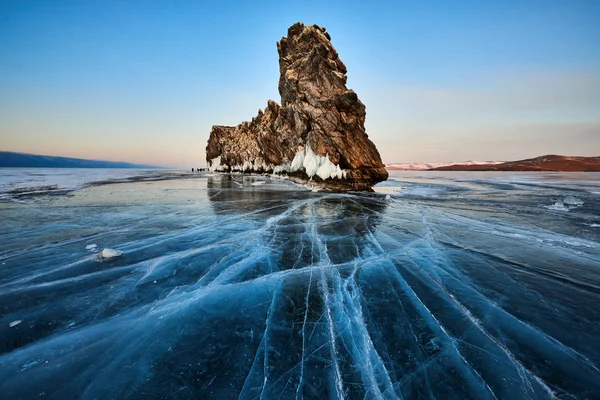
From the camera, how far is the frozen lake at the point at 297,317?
3.18 meters

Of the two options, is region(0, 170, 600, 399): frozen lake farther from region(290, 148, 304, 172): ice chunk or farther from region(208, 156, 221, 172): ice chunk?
region(208, 156, 221, 172): ice chunk

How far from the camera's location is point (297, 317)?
464 cm

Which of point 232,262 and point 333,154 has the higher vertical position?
point 333,154

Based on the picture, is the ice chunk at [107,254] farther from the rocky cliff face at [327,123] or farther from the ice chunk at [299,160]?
the ice chunk at [299,160]

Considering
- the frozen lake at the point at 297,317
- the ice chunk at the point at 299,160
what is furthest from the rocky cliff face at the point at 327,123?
the frozen lake at the point at 297,317

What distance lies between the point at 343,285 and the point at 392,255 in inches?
117

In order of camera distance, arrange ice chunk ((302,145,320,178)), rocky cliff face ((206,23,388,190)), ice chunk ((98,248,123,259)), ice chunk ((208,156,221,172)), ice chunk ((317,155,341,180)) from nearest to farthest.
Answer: ice chunk ((98,248,123,259)), rocky cliff face ((206,23,388,190)), ice chunk ((317,155,341,180)), ice chunk ((302,145,320,178)), ice chunk ((208,156,221,172))

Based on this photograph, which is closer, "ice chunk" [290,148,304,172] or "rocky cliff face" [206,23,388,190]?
"rocky cliff face" [206,23,388,190]

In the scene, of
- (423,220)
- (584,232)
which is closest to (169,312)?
(423,220)

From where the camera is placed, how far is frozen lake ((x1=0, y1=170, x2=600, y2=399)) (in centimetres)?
318

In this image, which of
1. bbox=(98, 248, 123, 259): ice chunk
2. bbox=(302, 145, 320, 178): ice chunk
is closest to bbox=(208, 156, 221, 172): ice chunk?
bbox=(302, 145, 320, 178): ice chunk

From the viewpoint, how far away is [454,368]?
3.42m

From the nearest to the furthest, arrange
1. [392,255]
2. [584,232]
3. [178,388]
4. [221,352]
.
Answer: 1. [178,388]
2. [221,352]
3. [392,255]
4. [584,232]

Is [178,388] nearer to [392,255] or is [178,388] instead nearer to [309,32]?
[392,255]
